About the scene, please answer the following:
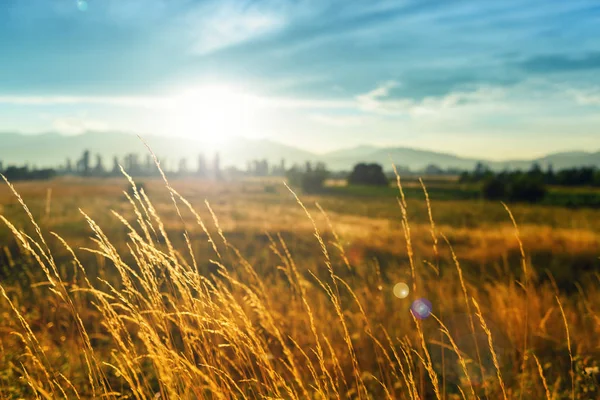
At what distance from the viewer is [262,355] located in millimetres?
1950

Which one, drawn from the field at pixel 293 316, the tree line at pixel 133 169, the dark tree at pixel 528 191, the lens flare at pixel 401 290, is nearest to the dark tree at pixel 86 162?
the tree line at pixel 133 169

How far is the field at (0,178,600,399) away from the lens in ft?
7.02

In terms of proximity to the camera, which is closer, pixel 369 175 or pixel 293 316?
pixel 293 316

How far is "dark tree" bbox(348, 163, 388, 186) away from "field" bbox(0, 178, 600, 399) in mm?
73068

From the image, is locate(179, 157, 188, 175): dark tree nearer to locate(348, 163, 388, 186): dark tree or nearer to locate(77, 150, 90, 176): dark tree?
locate(77, 150, 90, 176): dark tree

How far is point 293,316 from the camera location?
570cm

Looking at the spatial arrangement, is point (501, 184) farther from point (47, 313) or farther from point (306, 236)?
point (47, 313)

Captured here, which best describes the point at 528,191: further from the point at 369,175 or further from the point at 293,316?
the point at 293,316

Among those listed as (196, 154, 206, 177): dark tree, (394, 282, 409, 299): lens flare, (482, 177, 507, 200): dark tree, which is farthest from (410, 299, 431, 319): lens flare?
(196, 154, 206, 177): dark tree

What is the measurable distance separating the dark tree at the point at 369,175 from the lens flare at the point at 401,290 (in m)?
80.2

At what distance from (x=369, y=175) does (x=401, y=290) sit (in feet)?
269

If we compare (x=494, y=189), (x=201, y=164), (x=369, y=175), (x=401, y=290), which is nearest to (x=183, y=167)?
(x=201, y=164)

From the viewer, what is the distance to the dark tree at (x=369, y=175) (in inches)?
3457

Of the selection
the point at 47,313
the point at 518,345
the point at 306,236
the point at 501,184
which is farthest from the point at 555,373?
the point at 501,184
